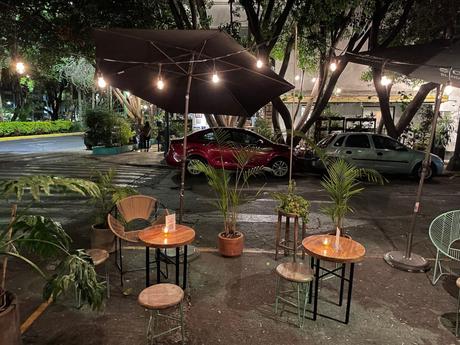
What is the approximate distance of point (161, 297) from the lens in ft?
9.48

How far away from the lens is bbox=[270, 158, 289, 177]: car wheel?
456 inches

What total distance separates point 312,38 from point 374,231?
8.21 m

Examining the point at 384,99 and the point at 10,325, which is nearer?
the point at 10,325

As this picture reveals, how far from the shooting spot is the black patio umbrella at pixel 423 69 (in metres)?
4.57

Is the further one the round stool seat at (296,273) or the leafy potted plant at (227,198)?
the leafy potted plant at (227,198)

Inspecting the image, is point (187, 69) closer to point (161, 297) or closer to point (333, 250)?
point (333, 250)

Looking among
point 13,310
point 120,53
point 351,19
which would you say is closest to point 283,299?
point 13,310

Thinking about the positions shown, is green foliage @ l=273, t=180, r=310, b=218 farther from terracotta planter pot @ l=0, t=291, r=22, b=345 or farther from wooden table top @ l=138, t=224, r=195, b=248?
terracotta planter pot @ l=0, t=291, r=22, b=345

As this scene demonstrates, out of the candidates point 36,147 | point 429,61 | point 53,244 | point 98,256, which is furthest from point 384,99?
point 36,147

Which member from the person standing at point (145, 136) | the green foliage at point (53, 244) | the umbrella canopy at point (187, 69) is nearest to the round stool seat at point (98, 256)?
the green foliage at point (53, 244)

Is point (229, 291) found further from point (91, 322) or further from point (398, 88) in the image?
point (398, 88)

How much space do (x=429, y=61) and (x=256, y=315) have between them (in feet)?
13.0

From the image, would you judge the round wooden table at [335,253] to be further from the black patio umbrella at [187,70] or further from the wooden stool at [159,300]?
the black patio umbrella at [187,70]

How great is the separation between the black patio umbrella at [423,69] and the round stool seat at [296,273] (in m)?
1.90
